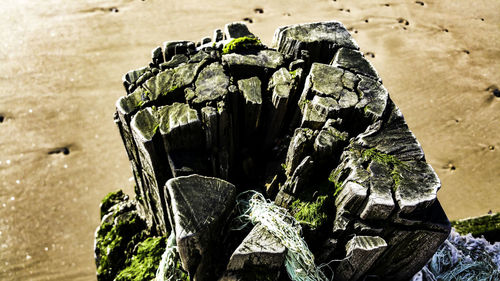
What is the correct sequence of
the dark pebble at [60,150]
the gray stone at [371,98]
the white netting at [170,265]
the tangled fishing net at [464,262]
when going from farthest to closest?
the dark pebble at [60,150]
the tangled fishing net at [464,262]
the white netting at [170,265]
the gray stone at [371,98]

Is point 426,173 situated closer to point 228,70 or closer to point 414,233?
point 414,233

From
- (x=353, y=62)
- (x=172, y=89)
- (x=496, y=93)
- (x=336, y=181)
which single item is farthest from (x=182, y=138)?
(x=496, y=93)

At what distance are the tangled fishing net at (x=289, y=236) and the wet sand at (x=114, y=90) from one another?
8.62ft

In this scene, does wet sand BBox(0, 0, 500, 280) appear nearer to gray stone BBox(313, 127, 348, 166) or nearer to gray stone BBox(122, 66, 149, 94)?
gray stone BBox(122, 66, 149, 94)

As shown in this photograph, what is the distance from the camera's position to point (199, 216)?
1522mm

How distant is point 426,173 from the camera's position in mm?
1652

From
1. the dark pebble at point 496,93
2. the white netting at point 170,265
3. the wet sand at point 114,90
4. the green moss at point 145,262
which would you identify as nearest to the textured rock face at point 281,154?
the white netting at point 170,265

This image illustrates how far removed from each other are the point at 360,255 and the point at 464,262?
1.53 m

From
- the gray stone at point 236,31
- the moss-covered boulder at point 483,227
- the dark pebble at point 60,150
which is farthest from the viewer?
the dark pebble at point 60,150

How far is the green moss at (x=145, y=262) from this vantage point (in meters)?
2.38

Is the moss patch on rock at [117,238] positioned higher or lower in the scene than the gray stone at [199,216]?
lower

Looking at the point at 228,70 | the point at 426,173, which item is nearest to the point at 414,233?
the point at 426,173

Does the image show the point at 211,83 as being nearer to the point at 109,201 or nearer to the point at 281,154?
the point at 281,154

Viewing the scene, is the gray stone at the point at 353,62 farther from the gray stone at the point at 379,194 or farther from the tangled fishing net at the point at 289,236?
the tangled fishing net at the point at 289,236
